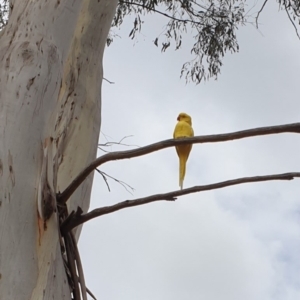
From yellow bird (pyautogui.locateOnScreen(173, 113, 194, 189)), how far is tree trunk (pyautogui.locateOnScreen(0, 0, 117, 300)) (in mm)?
258

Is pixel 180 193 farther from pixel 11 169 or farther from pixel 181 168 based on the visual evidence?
pixel 181 168

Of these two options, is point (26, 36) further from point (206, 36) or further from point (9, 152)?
point (206, 36)

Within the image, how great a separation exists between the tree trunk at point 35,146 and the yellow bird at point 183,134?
0.26 metres

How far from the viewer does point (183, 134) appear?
1580 millimetres

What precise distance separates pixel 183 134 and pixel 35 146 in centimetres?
56

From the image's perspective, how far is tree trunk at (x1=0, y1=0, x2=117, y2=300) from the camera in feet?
3.34

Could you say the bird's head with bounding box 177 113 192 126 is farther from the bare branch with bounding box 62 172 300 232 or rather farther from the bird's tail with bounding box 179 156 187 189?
the bare branch with bounding box 62 172 300 232

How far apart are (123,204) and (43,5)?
562mm

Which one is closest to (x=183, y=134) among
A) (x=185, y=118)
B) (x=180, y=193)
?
(x=185, y=118)

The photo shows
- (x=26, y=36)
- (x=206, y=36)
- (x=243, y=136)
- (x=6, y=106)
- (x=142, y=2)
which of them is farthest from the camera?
(x=206, y=36)

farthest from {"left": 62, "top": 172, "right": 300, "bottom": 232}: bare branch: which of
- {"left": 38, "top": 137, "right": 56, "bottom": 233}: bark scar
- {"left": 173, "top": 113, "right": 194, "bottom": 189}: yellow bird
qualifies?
{"left": 173, "top": 113, "right": 194, "bottom": 189}: yellow bird

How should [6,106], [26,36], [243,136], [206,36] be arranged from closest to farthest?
[243,136], [6,106], [26,36], [206,36]

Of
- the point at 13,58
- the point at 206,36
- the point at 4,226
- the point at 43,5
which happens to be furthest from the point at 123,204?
the point at 206,36

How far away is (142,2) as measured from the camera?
3.77m
